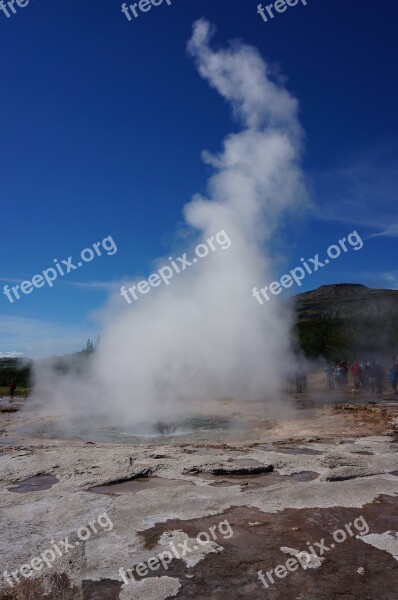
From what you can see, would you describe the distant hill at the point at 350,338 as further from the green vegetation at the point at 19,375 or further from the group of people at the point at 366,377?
the green vegetation at the point at 19,375

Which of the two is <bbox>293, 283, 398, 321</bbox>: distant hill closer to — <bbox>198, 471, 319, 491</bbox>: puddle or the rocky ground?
the rocky ground

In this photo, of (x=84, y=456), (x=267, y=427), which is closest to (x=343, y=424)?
(x=267, y=427)

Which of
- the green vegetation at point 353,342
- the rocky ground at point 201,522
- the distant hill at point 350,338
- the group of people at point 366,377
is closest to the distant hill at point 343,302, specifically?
the distant hill at point 350,338

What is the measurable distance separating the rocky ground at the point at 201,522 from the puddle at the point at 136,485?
0.01 metres

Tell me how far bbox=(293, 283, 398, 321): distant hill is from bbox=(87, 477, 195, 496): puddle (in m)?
87.6

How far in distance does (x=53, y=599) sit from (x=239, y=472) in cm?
345

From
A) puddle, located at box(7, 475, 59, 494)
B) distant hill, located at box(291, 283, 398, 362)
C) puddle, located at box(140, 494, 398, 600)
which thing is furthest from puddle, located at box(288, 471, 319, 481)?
distant hill, located at box(291, 283, 398, 362)

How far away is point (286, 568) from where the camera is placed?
134 inches

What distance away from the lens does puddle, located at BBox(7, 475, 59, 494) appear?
18.0 ft

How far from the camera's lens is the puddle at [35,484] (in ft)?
18.0

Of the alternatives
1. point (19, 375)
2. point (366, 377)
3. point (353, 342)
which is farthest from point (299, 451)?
point (19, 375)

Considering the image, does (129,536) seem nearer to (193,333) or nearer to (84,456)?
(84,456)

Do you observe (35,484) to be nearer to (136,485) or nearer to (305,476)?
(136,485)

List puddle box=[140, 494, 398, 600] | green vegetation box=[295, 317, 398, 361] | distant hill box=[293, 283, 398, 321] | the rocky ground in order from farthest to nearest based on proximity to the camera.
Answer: distant hill box=[293, 283, 398, 321] → green vegetation box=[295, 317, 398, 361] → the rocky ground → puddle box=[140, 494, 398, 600]
